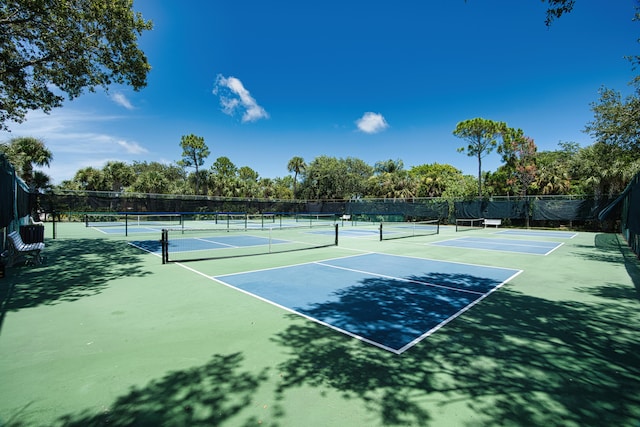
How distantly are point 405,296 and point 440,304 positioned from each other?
0.73 m

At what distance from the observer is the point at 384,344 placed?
4.12 meters

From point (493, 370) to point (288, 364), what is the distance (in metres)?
2.42

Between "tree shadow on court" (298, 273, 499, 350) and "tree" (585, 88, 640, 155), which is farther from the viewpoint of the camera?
"tree" (585, 88, 640, 155)

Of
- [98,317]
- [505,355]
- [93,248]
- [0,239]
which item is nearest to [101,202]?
[93,248]

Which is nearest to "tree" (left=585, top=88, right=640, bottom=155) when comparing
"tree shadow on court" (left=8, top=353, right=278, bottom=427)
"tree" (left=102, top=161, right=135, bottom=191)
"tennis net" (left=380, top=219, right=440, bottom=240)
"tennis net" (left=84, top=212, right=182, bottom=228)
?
"tennis net" (left=380, top=219, right=440, bottom=240)

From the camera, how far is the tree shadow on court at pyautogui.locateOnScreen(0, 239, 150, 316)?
19.9 feet

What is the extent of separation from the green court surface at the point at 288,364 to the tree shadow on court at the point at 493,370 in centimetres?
2

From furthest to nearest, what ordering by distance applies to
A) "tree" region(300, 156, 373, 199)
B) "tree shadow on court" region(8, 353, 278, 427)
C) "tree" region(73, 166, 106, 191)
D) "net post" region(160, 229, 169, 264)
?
"tree" region(300, 156, 373, 199) < "tree" region(73, 166, 106, 191) < "net post" region(160, 229, 169, 264) < "tree shadow on court" region(8, 353, 278, 427)

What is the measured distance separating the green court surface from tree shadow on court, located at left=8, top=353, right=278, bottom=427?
1 cm

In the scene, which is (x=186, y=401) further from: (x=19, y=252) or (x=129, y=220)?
(x=129, y=220)

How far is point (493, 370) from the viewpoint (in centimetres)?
349

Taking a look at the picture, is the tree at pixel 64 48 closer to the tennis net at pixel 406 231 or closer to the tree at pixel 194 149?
the tennis net at pixel 406 231

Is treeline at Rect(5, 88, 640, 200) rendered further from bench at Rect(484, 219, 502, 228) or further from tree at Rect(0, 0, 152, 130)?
tree at Rect(0, 0, 152, 130)

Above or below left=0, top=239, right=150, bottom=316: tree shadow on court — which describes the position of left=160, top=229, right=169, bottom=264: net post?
above
